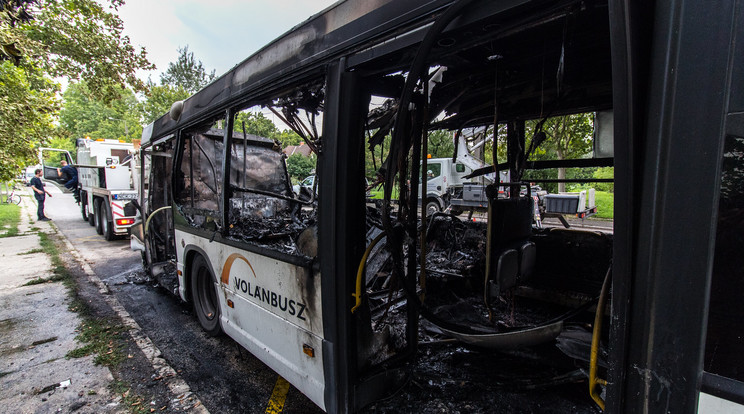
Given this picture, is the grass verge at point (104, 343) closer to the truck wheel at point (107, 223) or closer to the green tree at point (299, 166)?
the truck wheel at point (107, 223)

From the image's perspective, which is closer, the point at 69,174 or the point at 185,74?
the point at 69,174

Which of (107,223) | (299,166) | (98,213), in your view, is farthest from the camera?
(299,166)

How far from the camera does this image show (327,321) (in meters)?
2.05

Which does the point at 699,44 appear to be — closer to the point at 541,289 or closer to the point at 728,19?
the point at 728,19

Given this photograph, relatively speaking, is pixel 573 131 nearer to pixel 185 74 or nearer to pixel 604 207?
pixel 604 207

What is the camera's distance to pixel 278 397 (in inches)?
114

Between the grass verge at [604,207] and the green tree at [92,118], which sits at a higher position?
the green tree at [92,118]

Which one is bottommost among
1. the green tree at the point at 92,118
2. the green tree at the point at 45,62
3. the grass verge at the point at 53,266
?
the grass verge at the point at 53,266

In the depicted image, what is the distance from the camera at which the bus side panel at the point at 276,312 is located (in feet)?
7.20

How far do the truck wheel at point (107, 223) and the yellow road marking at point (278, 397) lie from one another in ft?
29.3

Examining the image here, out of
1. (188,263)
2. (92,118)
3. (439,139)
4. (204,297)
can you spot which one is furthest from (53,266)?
(92,118)

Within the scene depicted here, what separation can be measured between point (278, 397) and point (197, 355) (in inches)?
50.0

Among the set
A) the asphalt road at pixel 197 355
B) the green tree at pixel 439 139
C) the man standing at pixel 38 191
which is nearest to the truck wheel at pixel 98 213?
the man standing at pixel 38 191

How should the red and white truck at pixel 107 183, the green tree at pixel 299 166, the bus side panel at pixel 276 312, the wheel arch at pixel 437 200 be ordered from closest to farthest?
the bus side panel at pixel 276 312 → the red and white truck at pixel 107 183 → the wheel arch at pixel 437 200 → the green tree at pixel 299 166
